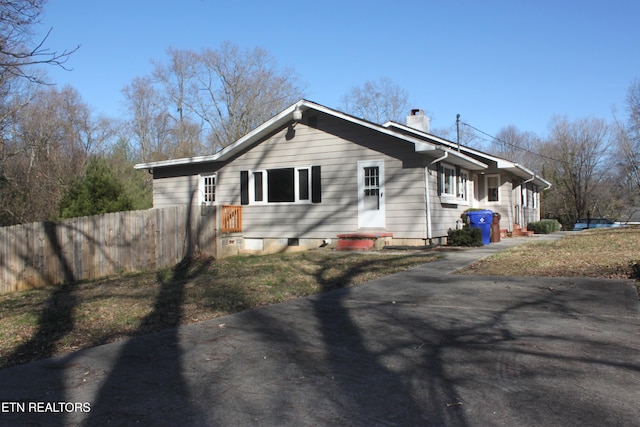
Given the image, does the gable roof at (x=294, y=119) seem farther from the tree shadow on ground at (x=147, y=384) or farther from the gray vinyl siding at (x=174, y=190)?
the tree shadow on ground at (x=147, y=384)

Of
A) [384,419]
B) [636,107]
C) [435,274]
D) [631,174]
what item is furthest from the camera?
[631,174]

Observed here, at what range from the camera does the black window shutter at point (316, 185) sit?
16969 millimetres

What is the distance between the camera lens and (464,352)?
4871mm

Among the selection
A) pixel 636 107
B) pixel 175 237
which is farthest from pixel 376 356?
pixel 636 107

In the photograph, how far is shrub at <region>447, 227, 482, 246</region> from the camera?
648 inches

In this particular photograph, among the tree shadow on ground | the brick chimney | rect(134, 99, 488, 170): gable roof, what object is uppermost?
the brick chimney

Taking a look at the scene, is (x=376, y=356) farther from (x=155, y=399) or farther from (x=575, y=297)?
(x=575, y=297)

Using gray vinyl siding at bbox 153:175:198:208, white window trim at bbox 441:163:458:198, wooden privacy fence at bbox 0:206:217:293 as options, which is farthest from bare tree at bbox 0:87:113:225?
white window trim at bbox 441:163:458:198

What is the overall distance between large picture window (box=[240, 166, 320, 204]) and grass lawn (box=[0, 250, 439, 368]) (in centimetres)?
432

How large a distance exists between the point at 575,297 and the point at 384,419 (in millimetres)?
5144

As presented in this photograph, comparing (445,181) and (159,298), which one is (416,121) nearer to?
(445,181)

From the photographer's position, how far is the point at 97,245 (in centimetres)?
1255

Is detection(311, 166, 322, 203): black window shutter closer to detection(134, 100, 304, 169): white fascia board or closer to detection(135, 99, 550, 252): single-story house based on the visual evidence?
detection(135, 99, 550, 252): single-story house

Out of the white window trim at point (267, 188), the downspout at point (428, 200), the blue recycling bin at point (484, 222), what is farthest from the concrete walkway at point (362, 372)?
the blue recycling bin at point (484, 222)
